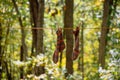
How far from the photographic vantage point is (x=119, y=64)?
5.03 m

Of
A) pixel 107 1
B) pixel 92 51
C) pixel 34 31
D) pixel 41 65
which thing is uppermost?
pixel 107 1

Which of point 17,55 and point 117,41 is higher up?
point 117,41

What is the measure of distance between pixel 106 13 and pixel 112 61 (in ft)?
5.63

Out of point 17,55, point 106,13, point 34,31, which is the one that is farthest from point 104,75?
point 17,55

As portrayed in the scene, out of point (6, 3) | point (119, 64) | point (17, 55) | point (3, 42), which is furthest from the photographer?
point (17, 55)

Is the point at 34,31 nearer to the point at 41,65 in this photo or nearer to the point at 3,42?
the point at 41,65

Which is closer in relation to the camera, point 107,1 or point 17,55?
point 107,1

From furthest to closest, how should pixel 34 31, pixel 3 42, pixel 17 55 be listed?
1. pixel 17 55
2. pixel 3 42
3. pixel 34 31

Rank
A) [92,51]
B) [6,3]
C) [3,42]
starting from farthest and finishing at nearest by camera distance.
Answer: [92,51] < [3,42] < [6,3]

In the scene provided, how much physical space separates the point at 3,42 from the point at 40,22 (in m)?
3.56

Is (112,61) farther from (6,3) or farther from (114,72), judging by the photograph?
(6,3)

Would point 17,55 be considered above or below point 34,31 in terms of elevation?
below

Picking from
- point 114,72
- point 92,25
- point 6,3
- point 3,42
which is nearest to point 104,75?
point 114,72

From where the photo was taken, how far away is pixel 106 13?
21.6 ft
